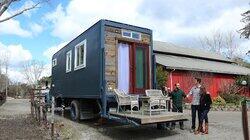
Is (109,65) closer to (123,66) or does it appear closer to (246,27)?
(123,66)

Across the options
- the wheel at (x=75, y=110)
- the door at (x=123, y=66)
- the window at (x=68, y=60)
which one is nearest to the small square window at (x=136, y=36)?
the door at (x=123, y=66)

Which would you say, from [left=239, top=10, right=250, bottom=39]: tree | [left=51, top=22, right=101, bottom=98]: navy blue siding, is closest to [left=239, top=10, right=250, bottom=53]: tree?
[left=239, top=10, right=250, bottom=39]: tree

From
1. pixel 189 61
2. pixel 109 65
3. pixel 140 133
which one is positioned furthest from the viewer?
pixel 189 61

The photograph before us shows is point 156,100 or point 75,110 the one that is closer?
point 156,100

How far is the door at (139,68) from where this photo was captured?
1269 centimetres

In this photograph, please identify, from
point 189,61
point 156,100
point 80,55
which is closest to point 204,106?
point 156,100

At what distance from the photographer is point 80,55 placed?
47.2 ft

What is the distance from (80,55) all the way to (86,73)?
1417 millimetres

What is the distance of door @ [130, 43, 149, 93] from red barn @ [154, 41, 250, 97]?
13516mm

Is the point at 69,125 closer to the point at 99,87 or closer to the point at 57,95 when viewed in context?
the point at 99,87

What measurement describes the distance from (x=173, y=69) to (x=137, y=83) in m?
→ 14.5

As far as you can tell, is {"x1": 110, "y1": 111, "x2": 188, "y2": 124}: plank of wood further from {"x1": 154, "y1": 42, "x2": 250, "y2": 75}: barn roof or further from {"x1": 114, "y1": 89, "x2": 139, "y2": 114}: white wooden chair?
{"x1": 154, "y1": 42, "x2": 250, "y2": 75}: barn roof

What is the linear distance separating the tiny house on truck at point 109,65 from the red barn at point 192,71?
13.1m

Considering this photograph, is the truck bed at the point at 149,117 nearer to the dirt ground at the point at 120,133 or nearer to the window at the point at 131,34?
the dirt ground at the point at 120,133
